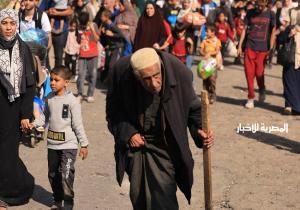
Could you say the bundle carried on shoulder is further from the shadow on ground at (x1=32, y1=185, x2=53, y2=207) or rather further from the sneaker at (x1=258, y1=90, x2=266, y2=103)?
the sneaker at (x1=258, y1=90, x2=266, y2=103)

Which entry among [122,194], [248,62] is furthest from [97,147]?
[248,62]

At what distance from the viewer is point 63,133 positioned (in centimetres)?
675

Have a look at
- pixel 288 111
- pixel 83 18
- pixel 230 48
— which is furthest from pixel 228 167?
pixel 230 48

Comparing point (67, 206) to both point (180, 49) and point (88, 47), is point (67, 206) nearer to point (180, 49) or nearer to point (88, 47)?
point (88, 47)

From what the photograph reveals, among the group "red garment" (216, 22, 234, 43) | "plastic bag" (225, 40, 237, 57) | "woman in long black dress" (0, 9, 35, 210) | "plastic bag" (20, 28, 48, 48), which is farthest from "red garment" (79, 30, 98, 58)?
"plastic bag" (225, 40, 237, 57)

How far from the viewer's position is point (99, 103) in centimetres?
1238

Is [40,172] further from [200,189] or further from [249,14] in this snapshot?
[249,14]

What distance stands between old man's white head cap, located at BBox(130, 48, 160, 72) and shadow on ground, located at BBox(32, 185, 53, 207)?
2.87 m

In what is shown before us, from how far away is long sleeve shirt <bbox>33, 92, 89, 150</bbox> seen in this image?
675 cm

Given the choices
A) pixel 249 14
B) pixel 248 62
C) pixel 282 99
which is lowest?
pixel 282 99

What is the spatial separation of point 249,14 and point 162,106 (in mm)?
7289

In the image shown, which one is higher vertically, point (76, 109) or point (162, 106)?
point (162, 106)

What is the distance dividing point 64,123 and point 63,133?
3.8 inches

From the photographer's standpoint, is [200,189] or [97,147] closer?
[200,189]
